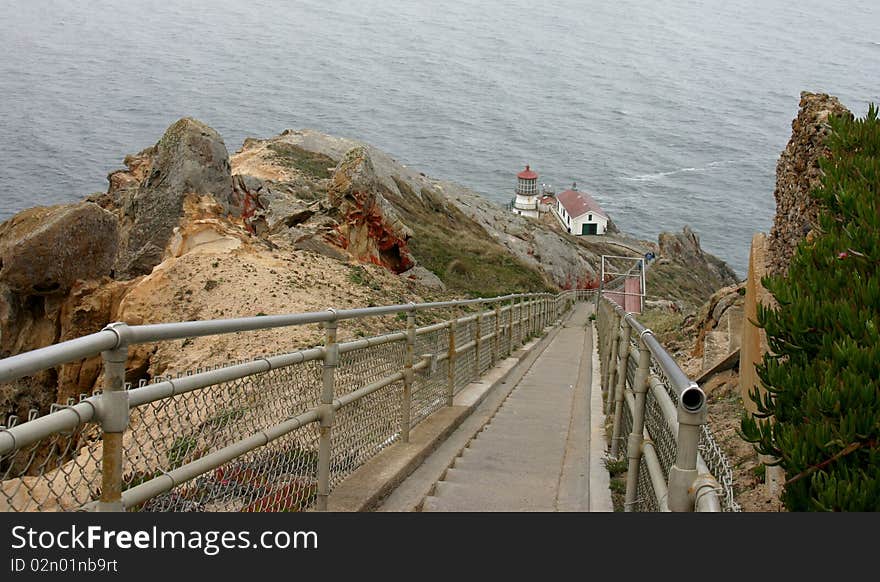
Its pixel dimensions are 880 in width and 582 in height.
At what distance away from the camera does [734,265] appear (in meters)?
86.6

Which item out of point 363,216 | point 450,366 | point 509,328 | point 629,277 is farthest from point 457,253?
point 450,366

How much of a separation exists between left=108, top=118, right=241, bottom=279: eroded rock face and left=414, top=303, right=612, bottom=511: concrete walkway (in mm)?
9088

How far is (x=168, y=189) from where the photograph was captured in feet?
60.2

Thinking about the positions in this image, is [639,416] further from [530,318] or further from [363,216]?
[363,216]

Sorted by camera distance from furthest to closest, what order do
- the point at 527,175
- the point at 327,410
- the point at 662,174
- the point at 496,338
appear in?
1. the point at 662,174
2. the point at 527,175
3. the point at 496,338
4. the point at 327,410

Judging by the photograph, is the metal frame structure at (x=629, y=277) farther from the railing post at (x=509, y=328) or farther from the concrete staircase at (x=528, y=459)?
the concrete staircase at (x=528, y=459)

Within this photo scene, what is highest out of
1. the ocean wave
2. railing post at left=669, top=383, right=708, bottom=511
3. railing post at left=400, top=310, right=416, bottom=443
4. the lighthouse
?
railing post at left=669, top=383, right=708, bottom=511

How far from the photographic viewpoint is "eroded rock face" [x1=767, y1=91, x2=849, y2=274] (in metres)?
7.44

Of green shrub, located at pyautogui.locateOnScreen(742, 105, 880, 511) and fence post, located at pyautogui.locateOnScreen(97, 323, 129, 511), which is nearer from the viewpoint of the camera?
fence post, located at pyautogui.locateOnScreen(97, 323, 129, 511)

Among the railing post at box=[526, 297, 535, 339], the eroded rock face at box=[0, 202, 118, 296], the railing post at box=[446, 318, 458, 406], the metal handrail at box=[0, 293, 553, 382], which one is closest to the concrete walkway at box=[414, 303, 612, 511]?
the railing post at box=[446, 318, 458, 406]

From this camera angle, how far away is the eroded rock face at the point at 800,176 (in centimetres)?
744

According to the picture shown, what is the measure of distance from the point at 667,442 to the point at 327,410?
2.15m

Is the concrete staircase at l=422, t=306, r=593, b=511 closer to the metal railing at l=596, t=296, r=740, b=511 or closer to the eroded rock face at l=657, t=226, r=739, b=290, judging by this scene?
the metal railing at l=596, t=296, r=740, b=511

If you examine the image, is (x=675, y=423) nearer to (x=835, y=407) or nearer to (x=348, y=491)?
(x=835, y=407)
